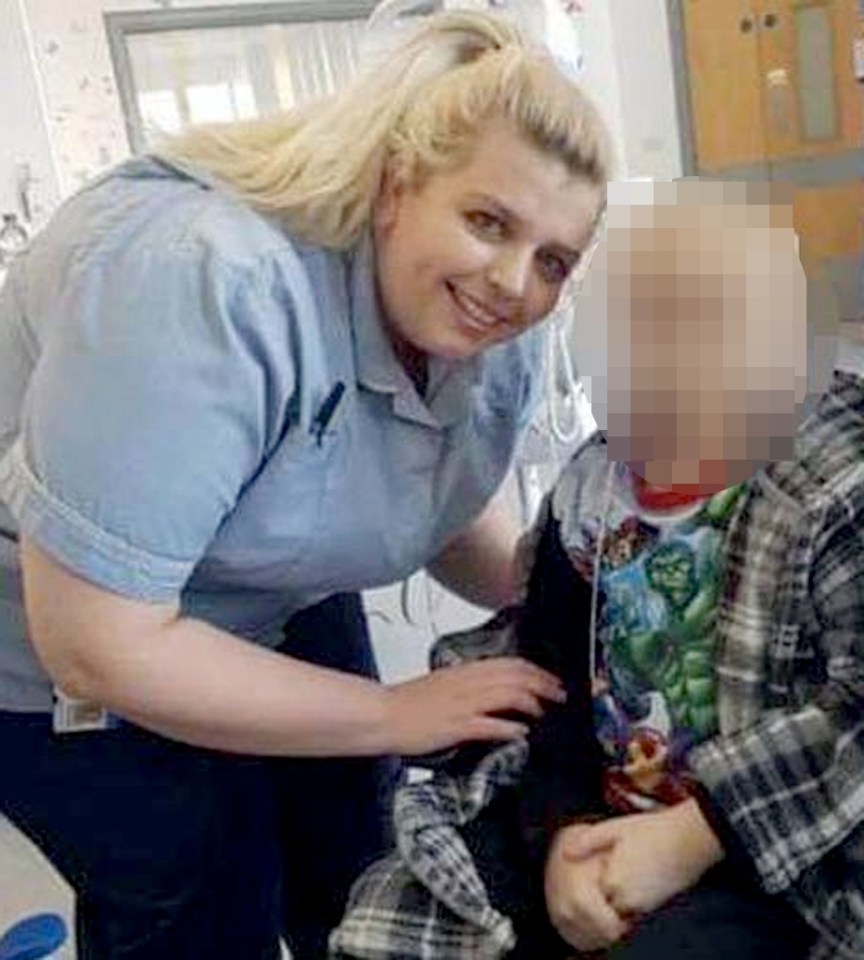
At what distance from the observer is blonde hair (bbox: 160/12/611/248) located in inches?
26.9

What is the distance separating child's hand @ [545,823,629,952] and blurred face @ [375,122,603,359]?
12.3 inches

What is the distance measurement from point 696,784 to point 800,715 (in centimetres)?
7

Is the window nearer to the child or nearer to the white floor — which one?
the white floor

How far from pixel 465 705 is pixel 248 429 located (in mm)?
229

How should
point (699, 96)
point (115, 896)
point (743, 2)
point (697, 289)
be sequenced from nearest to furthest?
point (697, 289), point (115, 896), point (699, 96), point (743, 2)

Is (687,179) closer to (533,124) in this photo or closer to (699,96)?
(533,124)

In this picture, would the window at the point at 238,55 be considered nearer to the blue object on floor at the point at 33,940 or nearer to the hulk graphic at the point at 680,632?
the blue object on floor at the point at 33,940

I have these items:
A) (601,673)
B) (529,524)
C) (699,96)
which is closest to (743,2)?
(699,96)

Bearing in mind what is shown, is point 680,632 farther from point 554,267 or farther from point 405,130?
point 405,130

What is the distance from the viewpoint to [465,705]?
2.59 ft

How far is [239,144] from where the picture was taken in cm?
81

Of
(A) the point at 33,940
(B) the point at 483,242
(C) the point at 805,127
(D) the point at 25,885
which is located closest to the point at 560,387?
(C) the point at 805,127

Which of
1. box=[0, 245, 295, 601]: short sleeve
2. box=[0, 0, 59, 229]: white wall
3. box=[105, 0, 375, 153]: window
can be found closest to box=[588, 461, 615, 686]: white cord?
box=[0, 245, 295, 601]: short sleeve

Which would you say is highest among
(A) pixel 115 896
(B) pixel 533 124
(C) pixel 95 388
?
(B) pixel 533 124
